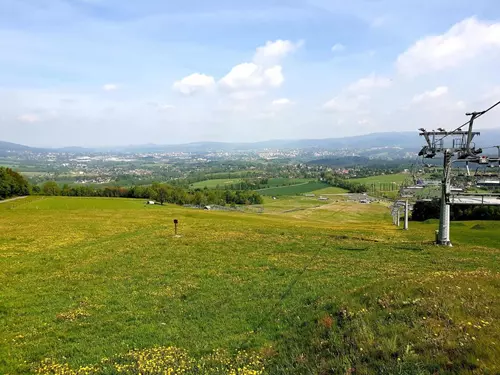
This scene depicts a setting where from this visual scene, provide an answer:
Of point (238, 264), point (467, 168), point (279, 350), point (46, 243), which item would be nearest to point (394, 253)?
point (467, 168)

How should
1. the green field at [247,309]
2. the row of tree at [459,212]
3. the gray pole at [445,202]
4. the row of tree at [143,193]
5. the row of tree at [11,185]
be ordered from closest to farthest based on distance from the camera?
the green field at [247,309]
the gray pole at [445,202]
the row of tree at [459,212]
the row of tree at [11,185]
the row of tree at [143,193]

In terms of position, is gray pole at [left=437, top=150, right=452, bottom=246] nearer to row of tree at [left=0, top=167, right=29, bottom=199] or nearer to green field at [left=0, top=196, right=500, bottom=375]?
green field at [left=0, top=196, right=500, bottom=375]

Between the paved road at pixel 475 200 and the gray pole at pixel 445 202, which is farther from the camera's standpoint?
the gray pole at pixel 445 202

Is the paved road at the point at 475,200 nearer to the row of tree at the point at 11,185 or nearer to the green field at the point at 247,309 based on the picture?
the green field at the point at 247,309

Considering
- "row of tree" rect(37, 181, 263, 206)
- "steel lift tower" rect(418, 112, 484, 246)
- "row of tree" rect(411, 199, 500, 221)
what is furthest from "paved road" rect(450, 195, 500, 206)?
"row of tree" rect(37, 181, 263, 206)

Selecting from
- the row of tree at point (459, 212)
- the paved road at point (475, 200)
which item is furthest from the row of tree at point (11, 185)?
the row of tree at point (459, 212)

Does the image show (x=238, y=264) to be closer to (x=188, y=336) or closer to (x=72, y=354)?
(x=188, y=336)

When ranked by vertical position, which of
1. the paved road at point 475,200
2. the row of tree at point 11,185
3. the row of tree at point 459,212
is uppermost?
the paved road at point 475,200
